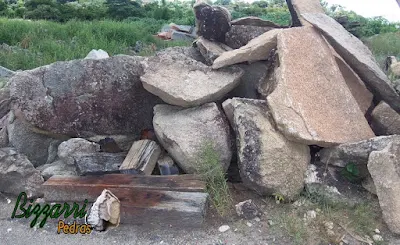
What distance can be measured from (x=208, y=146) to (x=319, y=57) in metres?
1.08

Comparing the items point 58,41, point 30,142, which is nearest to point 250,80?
point 30,142

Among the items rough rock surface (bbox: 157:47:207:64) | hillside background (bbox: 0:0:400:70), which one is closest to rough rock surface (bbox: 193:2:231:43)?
rough rock surface (bbox: 157:47:207:64)

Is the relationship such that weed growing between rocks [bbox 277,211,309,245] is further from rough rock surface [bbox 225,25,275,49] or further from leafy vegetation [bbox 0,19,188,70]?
leafy vegetation [bbox 0,19,188,70]

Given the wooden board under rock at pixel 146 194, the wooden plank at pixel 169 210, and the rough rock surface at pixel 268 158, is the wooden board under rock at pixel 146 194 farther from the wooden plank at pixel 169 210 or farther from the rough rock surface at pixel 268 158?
the rough rock surface at pixel 268 158

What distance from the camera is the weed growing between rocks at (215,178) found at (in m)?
2.78

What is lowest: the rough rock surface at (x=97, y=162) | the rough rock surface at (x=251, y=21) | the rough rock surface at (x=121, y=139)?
the rough rock surface at (x=121, y=139)

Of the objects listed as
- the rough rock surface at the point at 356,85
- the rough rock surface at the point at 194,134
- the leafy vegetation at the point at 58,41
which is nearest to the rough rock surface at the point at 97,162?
the rough rock surface at the point at 194,134

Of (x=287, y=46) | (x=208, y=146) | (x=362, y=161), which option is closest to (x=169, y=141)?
(x=208, y=146)

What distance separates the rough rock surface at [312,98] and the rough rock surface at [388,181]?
354 millimetres

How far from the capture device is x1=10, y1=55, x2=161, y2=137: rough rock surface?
3363 millimetres

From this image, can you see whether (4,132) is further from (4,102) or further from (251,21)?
(251,21)

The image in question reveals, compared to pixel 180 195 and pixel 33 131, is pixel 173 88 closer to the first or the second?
pixel 180 195

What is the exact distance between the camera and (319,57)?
10.5 ft

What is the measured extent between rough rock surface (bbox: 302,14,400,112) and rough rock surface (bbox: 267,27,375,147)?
11 cm
